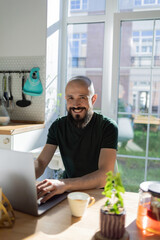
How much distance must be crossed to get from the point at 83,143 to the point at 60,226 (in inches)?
32.9

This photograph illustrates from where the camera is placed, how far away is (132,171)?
8.95ft

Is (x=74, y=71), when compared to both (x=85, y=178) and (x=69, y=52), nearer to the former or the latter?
(x=69, y=52)

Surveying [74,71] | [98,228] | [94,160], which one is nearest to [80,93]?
[94,160]

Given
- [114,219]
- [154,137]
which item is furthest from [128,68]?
[114,219]

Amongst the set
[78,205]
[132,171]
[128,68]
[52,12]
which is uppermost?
[52,12]

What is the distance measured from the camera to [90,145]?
5.54 ft

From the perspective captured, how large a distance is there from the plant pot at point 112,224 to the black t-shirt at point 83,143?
863 mm

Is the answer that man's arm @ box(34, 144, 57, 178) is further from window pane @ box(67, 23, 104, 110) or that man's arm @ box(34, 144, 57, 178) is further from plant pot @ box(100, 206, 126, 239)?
window pane @ box(67, 23, 104, 110)

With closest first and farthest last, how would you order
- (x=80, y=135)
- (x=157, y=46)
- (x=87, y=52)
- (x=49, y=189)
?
1. (x=49, y=189)
2. (x=80, y=135)
3. (x=157, y=46)
4. (x=87, y=52)

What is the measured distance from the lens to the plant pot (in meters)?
0.78

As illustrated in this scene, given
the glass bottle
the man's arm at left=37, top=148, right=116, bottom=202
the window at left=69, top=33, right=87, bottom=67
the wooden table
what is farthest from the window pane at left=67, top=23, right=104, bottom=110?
the wooden table

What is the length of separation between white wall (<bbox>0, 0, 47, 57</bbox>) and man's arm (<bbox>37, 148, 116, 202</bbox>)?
5.39 ft

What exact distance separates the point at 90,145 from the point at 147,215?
0.86 meters

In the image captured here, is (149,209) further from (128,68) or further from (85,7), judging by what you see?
(85,7)
